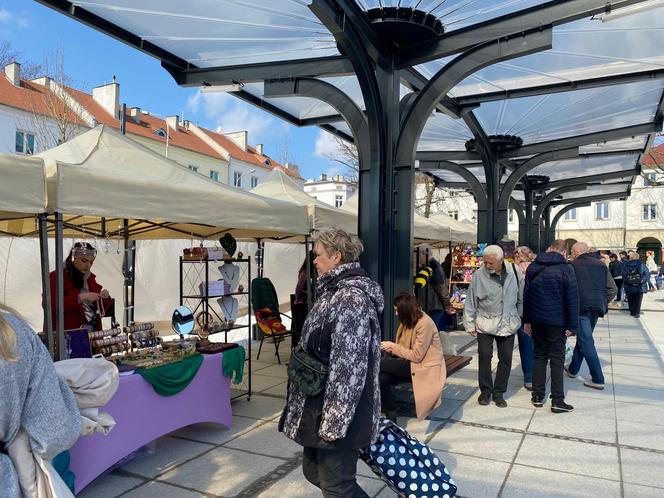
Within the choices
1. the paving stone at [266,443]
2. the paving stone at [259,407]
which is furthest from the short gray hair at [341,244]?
the paving stone at [259,407]

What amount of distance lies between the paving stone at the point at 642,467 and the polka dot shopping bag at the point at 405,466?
166 centimetres

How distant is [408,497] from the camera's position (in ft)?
9.37

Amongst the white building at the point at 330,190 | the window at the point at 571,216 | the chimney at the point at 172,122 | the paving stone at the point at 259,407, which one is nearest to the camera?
the paving stone at the point at 259,407

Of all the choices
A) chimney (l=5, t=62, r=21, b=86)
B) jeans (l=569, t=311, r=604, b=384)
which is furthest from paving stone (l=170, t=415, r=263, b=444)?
chimney (l=5, t=62, r=21, b=86)

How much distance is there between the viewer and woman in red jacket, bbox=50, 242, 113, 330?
4645 mm

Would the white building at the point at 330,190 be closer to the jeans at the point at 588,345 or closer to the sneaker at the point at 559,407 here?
the jeans at the point at 588,345

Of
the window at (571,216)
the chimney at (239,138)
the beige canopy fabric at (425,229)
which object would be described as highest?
the chimney at (239,138)

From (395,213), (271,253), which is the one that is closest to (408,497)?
(395,213)

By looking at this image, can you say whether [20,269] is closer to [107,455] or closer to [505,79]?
[107,455]

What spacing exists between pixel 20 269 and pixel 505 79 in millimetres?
8348

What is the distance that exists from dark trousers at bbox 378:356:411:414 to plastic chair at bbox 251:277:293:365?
307cm

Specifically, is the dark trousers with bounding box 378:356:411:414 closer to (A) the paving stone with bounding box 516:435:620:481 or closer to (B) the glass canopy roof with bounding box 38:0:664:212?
(A) the paving stone with bounding box 516:435:620:481

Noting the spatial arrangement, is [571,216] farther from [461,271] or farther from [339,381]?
[339,381]

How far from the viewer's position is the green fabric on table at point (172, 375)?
152 inches
